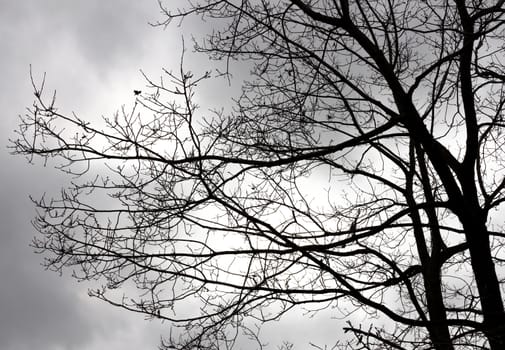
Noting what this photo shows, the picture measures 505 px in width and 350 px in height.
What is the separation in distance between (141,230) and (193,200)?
1.86 feet

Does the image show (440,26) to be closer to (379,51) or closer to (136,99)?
(379,51)

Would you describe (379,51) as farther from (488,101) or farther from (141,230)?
(141,230)

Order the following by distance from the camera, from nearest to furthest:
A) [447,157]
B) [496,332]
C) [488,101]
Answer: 1. [496,332]
2. [447,157]
3. [488,101]

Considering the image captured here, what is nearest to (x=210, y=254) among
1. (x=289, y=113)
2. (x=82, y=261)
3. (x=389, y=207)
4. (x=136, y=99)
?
(x=82, y=261)

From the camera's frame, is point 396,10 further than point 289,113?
No

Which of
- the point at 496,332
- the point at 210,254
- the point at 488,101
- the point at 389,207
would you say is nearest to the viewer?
the point at 496,332

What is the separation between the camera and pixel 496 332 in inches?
170

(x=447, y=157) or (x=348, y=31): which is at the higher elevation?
(x=348, y=31)

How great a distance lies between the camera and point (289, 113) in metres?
5.85

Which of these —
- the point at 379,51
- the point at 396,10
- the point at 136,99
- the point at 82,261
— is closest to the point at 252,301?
the point at 82,261

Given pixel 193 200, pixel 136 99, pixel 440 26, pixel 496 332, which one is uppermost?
pixel 440 26

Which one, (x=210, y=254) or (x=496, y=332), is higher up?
(x=210, y=254)

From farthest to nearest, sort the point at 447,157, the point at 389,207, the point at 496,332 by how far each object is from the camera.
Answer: the point at 389,207 → the point at 447,157 → the point at 496,332

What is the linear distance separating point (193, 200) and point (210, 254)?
0.53 m
